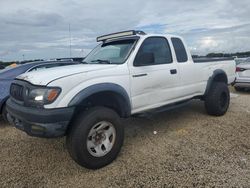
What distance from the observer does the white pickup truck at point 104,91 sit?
136 inches

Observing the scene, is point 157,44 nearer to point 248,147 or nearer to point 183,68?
point 183,68

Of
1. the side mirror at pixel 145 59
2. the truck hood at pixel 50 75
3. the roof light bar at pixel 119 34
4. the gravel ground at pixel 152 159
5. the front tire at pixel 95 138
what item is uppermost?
the roof light bar at pixel 119 34

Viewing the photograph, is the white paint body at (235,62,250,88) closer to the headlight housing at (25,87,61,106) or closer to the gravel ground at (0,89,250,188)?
the gravel ground at (0,89,250,188)

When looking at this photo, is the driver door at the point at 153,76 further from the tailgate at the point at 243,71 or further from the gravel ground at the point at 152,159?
the tailgate at the point at 243,71

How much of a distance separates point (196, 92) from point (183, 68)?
2.53ft

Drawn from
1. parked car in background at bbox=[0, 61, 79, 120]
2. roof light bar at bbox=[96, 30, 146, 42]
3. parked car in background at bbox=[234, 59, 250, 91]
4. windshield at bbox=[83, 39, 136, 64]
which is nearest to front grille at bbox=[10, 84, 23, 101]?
windshield at bbox=[83, 39, 136, 64]

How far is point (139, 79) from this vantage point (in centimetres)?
439

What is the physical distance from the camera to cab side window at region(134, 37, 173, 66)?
452 cm

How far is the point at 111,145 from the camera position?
3.92m

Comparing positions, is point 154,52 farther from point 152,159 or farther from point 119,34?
point 152,159

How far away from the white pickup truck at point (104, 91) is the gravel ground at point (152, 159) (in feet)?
1.23

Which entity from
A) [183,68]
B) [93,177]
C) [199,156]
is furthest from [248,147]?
[93,177]

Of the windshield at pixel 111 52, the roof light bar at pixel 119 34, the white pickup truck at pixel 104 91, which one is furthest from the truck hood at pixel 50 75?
the roof light bar at pixel 119 34

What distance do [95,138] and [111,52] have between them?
1.77m
